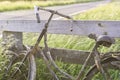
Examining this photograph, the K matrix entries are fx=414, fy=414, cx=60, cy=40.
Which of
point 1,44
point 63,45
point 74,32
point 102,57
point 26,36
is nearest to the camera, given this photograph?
point 102,57

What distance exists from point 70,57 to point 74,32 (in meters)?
0.38

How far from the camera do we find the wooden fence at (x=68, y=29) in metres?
4.98

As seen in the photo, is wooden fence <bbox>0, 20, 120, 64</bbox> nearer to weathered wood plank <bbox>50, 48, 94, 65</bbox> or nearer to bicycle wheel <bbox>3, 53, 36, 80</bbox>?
weathered wood plank <bbox>50, 48, 94, 65</bbox>

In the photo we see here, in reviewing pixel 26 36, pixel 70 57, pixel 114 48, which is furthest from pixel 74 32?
pixel 26 36

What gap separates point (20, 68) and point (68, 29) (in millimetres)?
793

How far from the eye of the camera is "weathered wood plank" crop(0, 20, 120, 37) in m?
4.96

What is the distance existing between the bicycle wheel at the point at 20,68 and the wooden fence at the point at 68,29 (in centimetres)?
45

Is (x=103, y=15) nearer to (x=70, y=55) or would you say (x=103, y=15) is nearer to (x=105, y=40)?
(x=70, y=55)

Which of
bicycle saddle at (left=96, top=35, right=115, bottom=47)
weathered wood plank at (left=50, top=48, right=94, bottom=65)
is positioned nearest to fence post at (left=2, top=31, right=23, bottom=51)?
weathered wood plank at (left=50, top=48, right=94, bottom=65)

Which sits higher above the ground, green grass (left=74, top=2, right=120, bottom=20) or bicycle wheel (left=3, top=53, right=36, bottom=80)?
bicycle wheel (left=3, top=53, right=36, bottom=80)

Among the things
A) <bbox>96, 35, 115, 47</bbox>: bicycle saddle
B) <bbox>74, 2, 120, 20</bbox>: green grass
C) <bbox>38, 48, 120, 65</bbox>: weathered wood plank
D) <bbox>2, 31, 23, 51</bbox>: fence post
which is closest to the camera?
<bbox>96, 35, 115, 47</bbox>: bicycle saddle

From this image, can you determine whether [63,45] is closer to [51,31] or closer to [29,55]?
[51,31]

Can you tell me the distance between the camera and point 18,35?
6.05 m

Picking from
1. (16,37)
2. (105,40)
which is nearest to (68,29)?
(16,37)
